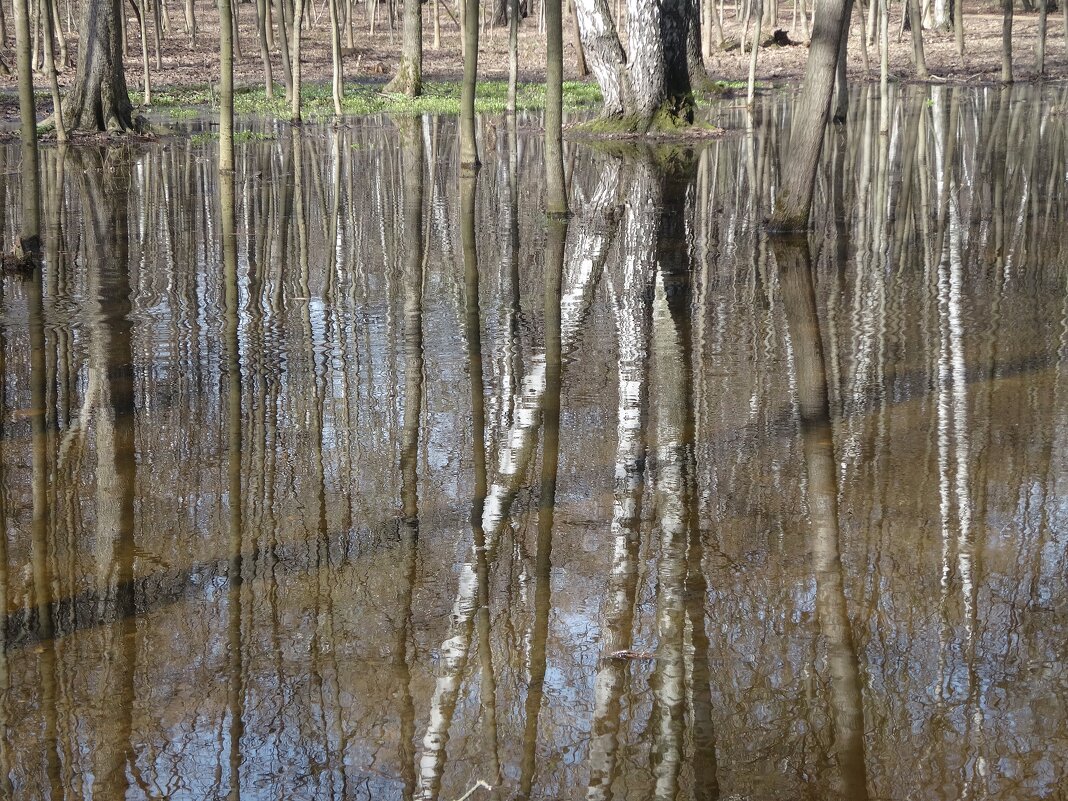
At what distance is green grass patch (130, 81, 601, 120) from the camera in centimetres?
3036

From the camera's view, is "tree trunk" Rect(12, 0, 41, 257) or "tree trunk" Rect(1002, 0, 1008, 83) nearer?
"tree trunk" Rect(12, 0, 41, 257)

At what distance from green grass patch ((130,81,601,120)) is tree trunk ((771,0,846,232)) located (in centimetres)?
1801

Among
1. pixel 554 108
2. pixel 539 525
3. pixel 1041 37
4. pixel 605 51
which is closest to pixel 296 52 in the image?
pixel 605 51

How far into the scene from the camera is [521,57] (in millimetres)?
49719

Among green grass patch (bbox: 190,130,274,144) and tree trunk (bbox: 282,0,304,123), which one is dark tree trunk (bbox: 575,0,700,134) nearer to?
tree trunk (bbox: 282,0,304,123)

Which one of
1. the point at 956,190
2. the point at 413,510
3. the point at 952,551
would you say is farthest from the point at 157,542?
the point at 956,190

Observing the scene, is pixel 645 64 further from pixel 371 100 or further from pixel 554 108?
pixel 554 108

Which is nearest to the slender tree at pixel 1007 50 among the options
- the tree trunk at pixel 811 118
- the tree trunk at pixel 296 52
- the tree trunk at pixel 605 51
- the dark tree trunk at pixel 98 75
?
the tree trunk at pixel 605 51

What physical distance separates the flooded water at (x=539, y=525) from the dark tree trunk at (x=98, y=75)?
13.9 metres

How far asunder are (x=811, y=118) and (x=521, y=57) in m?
39.1

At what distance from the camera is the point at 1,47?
4612 cm

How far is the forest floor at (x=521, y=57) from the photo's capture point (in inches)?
1586

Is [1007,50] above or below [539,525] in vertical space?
above

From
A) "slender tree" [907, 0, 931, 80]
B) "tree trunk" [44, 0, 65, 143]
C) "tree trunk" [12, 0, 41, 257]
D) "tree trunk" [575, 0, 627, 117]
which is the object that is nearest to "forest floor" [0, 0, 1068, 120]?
"slender tree" [907, 0, 931, 80]
